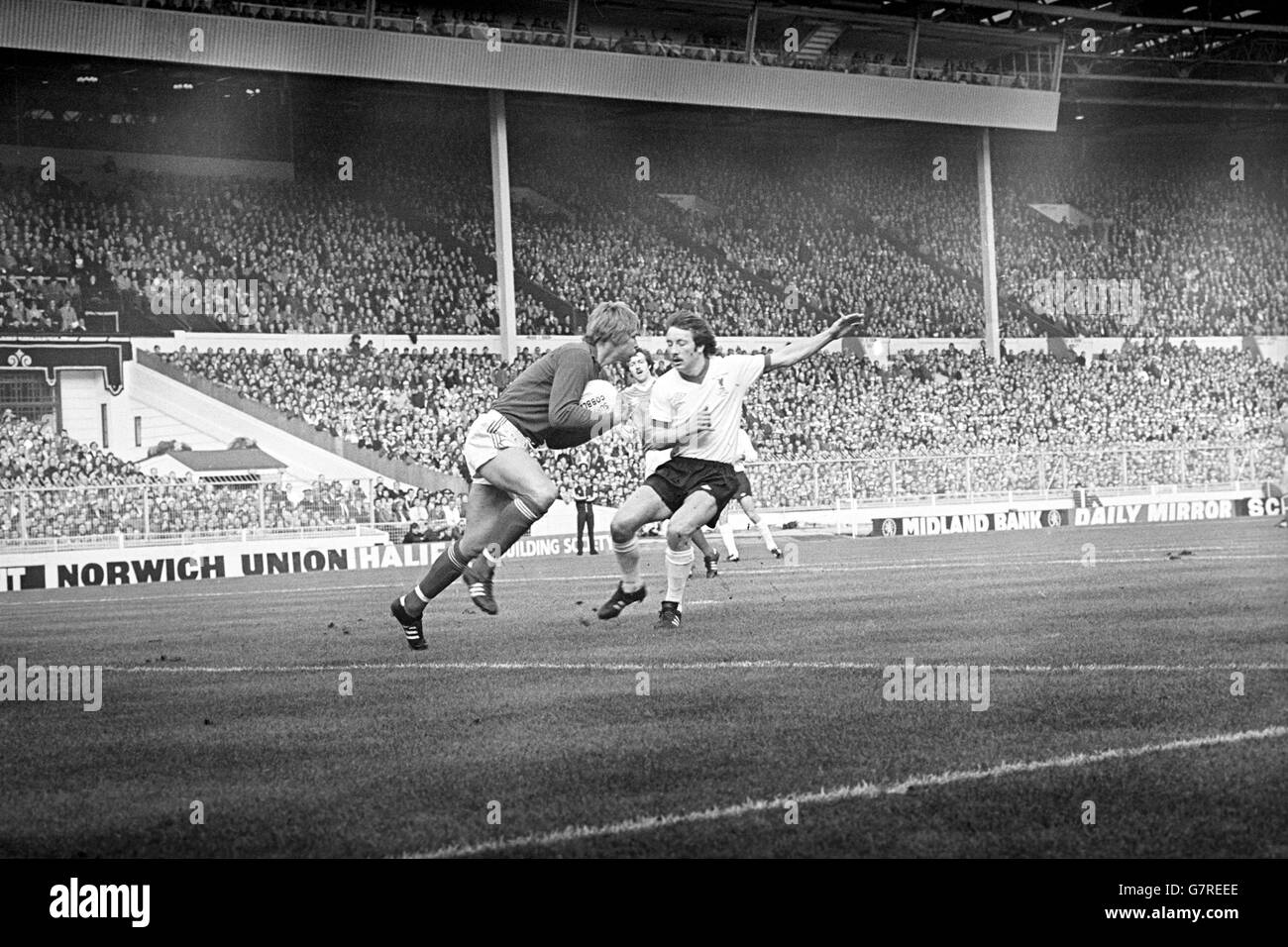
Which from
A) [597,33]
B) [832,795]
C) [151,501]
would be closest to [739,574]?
[151,501]

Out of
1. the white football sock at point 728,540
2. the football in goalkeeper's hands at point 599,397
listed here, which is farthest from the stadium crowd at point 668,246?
the football in goalkeeper's hands at point 599,397

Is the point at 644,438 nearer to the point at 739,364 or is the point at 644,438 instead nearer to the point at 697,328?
the point at 697,328

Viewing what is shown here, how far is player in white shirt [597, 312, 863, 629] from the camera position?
11.5 m

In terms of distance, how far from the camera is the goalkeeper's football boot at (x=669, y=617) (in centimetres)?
1141

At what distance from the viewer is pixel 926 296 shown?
42.2 metres

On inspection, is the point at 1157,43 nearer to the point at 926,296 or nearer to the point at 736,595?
the point at 926,296

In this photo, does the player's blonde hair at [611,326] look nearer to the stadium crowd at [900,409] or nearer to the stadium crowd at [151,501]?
the stadium crowd at [151,501]

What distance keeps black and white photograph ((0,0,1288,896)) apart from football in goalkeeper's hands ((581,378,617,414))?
0.36 ft

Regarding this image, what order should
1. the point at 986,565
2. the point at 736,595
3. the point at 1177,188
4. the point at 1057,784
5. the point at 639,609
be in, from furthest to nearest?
the point at 1177,188
the point at 986,565
the point at 736,595
the point at 639,609
the point at 1057,784

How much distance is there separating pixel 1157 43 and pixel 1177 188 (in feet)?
18.7

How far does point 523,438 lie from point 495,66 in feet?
87.1

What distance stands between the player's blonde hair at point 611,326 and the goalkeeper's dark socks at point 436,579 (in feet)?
5.64

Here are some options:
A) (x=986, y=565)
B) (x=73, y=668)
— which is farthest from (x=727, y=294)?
(x=73, y=668)

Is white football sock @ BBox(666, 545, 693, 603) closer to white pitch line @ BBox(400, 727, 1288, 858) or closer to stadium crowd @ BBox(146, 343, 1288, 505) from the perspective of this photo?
white pitch line @ BBox(400, 727, 1288, 858)
